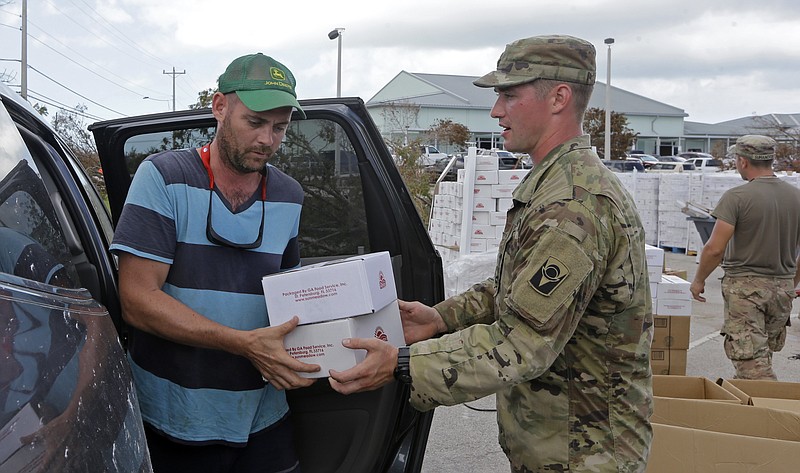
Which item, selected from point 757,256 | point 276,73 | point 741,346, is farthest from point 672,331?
point 276,73

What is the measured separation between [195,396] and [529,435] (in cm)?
94

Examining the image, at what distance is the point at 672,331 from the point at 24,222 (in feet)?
16.7

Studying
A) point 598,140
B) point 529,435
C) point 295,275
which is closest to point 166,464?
point 295,275

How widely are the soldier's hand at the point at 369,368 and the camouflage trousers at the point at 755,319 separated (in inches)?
148

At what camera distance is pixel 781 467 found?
3.11 metres

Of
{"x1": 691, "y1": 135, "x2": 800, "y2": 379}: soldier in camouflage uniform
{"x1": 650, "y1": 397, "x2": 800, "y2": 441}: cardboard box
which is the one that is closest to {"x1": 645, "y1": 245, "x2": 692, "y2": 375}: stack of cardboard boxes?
{"x1": 691, "y1": 135, "x2": 800, "y2": 379}: soldier in camouflage uniform

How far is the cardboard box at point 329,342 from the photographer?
203cm

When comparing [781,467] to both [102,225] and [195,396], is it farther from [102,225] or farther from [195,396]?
[102,225]

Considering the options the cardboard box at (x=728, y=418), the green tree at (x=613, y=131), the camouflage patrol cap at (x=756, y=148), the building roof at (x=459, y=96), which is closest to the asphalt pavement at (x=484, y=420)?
the cardboard box at (x=728, y=418)

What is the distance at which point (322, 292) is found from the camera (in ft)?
6.70

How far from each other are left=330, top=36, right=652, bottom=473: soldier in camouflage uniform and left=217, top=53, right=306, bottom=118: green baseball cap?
0.60 m

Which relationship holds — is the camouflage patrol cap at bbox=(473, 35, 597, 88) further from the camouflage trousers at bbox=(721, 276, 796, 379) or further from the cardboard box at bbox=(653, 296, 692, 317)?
the cardboard box at bbox=(653, 296, 692, 317)

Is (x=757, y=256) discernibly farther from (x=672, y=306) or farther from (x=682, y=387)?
(x=682, y=387)

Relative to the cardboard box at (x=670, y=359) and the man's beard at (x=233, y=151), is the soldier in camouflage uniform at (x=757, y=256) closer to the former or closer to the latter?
the cardboard box at (x=670, y=359)
